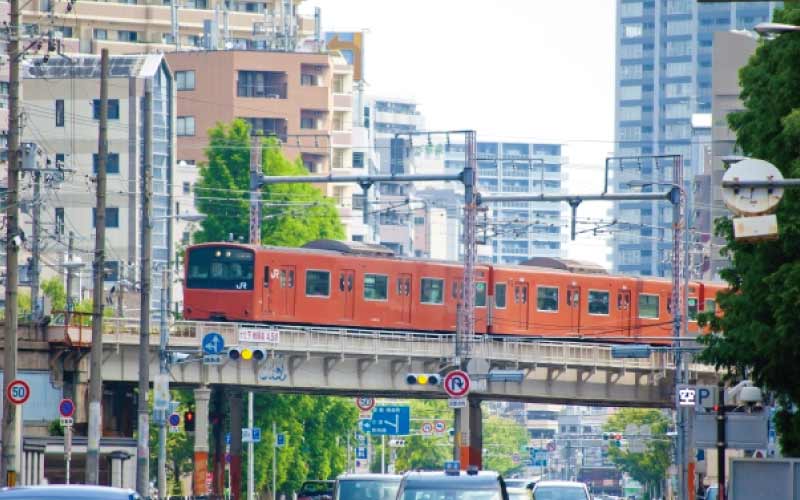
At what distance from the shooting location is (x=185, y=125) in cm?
11688

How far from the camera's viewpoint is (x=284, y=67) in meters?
118

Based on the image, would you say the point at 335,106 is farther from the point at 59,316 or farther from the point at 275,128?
the point at 59,316

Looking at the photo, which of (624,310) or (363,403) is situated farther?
(363,403)

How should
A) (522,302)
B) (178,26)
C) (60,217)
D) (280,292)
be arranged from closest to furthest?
1. (280,292)
2. (522,302)
3. (60,217)
4. (178,26)

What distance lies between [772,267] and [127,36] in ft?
327

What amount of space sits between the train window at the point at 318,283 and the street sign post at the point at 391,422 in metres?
11.2

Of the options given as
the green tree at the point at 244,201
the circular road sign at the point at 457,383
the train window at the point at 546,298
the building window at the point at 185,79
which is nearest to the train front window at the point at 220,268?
the train window at the point at 546,298

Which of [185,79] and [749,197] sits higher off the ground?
[185,79]

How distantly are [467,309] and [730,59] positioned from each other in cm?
6752

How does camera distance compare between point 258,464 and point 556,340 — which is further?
point 258,464

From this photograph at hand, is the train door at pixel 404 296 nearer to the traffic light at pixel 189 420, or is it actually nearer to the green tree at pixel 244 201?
the traffic light at pixel 189 420

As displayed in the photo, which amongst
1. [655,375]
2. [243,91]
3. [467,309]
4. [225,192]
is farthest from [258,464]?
[243,91]

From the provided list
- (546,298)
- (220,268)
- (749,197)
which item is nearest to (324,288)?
(220,268)

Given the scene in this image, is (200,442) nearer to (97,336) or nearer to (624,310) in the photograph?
(624,310)
